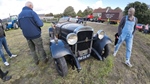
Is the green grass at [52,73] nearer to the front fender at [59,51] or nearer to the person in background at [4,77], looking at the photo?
the person in background at [4,77]

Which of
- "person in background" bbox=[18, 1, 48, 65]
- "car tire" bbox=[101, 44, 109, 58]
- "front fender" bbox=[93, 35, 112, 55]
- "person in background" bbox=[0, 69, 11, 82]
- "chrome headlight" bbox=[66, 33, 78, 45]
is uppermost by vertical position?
"person in background" bbox=[18, 1, 48, 65]

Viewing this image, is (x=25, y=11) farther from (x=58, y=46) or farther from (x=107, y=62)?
(x=107, y=62)

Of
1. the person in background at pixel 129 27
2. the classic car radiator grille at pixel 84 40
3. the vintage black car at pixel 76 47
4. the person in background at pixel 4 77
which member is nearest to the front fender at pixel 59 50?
the vintage black car at pixel 76 47

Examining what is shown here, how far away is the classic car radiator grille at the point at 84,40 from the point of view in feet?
8.12

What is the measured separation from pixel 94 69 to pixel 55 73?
1084 millimetres

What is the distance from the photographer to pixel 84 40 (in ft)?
8.41

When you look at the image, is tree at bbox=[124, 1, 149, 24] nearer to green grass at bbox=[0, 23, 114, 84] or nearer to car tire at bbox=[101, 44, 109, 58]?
car tire at bbox=[101, 44, 109, 58]

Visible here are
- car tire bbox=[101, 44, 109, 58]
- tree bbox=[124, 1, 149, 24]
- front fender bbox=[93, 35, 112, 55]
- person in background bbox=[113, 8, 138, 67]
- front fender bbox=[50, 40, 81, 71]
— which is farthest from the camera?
tree bbox=[124, 1, 149, 24]

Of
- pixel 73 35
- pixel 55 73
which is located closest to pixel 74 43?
Answer: pixel 73 35

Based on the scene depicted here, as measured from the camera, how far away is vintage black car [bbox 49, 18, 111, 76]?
2.26 meters

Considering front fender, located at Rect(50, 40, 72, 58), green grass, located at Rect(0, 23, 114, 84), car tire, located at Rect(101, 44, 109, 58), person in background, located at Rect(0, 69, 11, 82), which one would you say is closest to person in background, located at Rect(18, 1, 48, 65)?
front fender, located at Rect(50, 40, 72, 58)

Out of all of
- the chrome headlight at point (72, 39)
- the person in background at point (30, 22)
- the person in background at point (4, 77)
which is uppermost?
the person in background at point (30, 22)

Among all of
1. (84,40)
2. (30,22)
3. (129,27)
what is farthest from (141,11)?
(30,22)

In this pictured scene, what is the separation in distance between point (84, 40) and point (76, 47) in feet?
0.92
